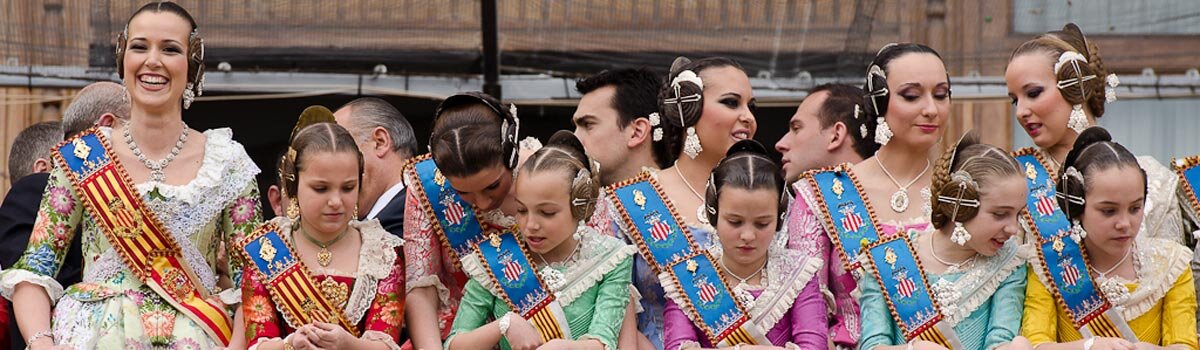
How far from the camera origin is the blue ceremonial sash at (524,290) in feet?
20.4

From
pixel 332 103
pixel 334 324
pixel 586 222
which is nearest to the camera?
pixel 334 324

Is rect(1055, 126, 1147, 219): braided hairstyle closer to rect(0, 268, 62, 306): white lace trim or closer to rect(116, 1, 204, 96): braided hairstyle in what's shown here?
rect(116, 1, 204, 96): braided hairstyle

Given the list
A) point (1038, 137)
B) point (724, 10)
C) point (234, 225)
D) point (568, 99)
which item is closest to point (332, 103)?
point (568, 99)

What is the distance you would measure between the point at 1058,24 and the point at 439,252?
12.1 ft

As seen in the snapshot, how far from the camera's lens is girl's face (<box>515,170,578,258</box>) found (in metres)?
6.11

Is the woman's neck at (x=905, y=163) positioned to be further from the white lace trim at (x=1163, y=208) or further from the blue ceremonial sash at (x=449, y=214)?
the blue ceremonial sash at (x=449, y=214)

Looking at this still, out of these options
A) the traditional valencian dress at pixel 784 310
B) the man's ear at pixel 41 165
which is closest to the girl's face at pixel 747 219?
the traditional valencian dress at pixel 784 310

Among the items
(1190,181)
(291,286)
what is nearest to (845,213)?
(1190,181)

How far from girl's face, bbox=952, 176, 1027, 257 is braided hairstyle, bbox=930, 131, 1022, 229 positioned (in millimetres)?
16

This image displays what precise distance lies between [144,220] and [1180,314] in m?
3.16

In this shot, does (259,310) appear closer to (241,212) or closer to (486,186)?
(241,212)

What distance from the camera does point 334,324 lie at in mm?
6043

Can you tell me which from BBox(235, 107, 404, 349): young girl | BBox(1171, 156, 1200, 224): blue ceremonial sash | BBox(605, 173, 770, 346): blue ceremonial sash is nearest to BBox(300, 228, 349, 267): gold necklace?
BBox(235, 107, 404, 349): young girl

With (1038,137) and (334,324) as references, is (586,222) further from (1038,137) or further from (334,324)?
(1038,137)
